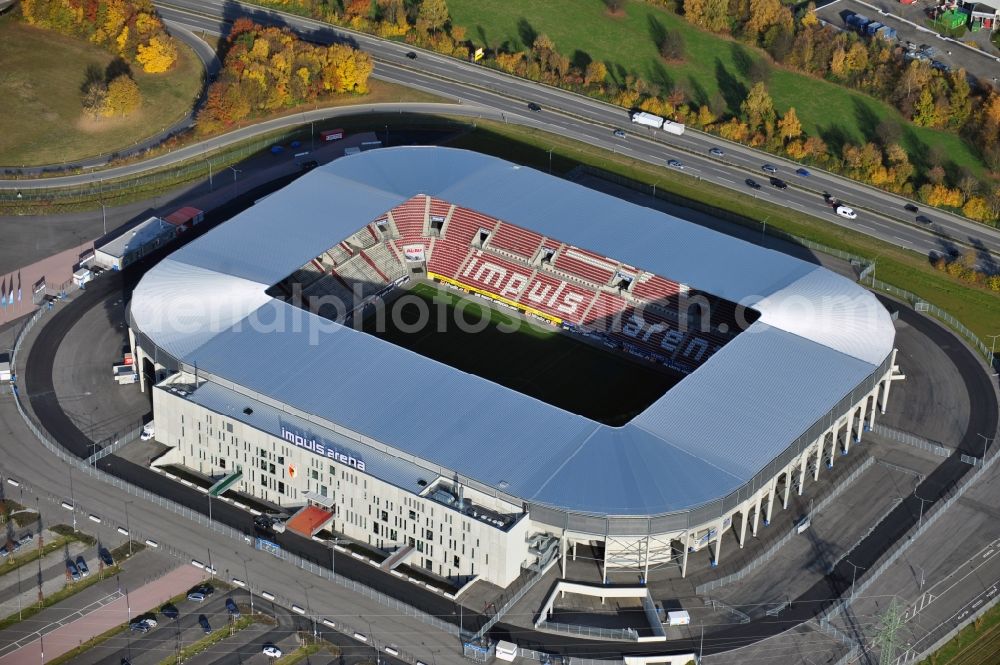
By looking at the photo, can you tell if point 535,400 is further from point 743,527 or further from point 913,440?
point 913,440

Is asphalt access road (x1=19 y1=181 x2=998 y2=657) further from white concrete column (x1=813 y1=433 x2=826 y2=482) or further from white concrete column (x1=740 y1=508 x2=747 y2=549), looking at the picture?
white concrete column (x1=813 y1=433 x2=826 y2=482)

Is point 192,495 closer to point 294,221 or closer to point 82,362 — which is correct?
point 82,362

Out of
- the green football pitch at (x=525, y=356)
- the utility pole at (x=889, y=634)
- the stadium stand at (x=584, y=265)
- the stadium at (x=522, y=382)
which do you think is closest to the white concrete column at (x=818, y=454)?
the stadium at (x=522, y=382)

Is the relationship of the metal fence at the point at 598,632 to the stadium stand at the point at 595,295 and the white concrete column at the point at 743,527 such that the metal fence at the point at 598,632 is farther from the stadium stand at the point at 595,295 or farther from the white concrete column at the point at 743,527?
the stadium stand at the point at 595,295

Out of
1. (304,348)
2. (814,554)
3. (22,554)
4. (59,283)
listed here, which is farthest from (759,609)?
(59,283)

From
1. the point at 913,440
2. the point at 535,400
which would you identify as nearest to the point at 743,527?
the point at 535,400

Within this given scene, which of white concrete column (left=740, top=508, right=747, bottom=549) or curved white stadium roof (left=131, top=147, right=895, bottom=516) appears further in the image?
white concrete column (left=740, top=508, right=747, bottom=549)

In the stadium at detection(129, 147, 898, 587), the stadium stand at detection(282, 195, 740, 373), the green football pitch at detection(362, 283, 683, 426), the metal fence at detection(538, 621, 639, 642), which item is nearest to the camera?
the metal fence at detection(538, 621, 639, 642)

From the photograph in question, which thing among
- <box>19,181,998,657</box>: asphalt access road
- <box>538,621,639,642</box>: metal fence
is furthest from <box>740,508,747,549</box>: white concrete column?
<box>538,621,639,642</box>: metal fence
